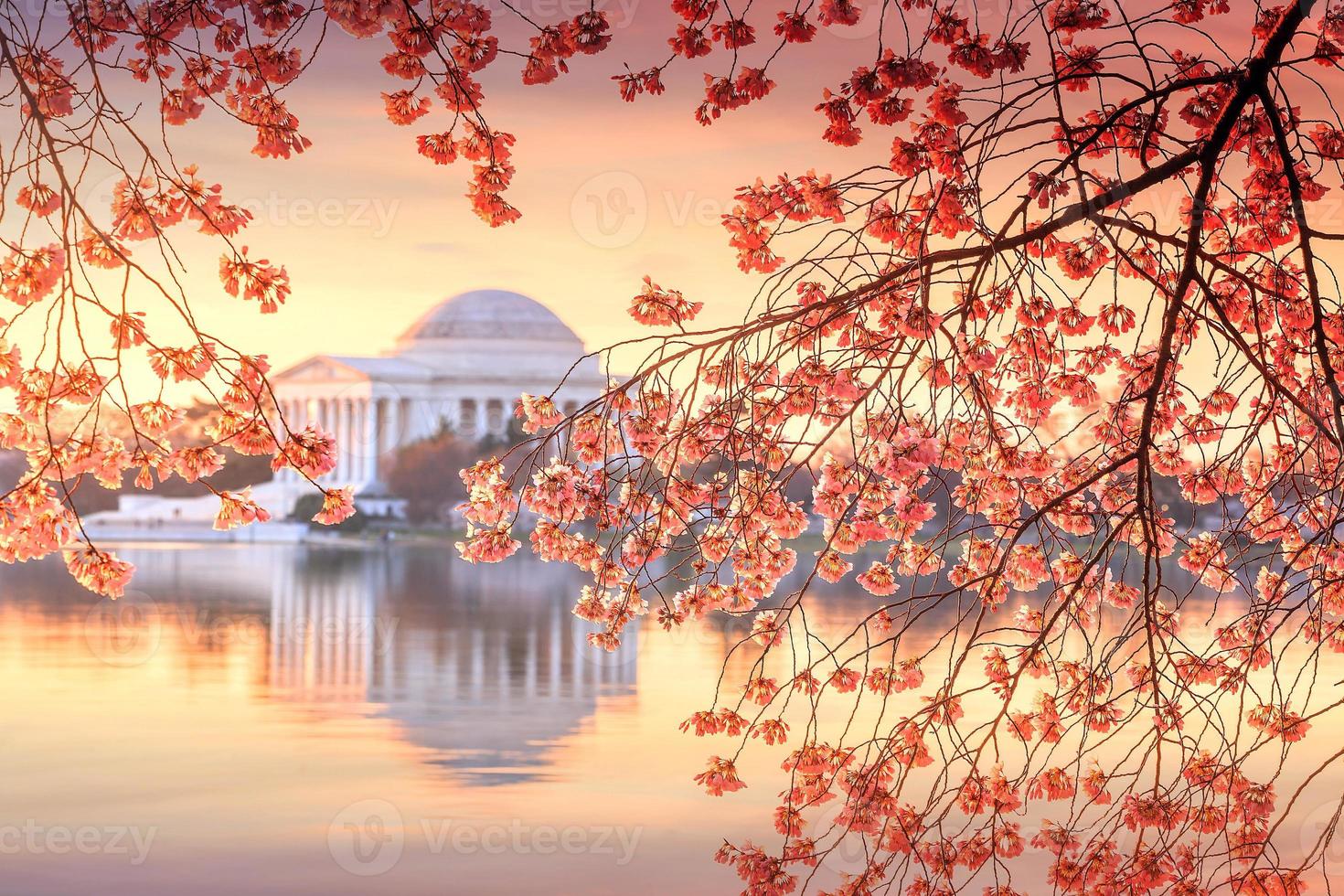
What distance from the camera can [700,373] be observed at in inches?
293

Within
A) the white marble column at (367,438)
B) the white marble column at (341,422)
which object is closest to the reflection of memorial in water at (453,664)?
the white marble column at (367,438)

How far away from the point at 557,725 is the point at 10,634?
839cm

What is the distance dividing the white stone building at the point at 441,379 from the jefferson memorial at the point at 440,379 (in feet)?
0.14

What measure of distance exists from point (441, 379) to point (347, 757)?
2845 inches

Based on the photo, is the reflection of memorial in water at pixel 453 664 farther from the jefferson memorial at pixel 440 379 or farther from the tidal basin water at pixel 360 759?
the jefferson memorial at pixel 440 379

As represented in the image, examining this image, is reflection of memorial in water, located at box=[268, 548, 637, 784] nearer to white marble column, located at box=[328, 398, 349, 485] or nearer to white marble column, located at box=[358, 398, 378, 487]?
white marble column, located at box=[358, 398, 378, 487]

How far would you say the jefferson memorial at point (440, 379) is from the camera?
263 ft

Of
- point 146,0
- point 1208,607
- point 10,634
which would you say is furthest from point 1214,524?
point 146,0

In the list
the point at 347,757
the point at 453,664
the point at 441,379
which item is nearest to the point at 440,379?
the point at 441,379

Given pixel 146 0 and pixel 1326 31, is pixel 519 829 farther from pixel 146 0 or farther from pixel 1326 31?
pixel 1326 31

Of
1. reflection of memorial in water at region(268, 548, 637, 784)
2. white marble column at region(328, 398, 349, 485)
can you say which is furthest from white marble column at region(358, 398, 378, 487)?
reflection of memorial in water at region(268, 548, 637, 784)

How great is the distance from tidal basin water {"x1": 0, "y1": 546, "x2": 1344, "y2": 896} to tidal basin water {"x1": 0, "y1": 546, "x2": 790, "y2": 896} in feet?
0.08

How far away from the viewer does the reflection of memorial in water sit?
12.4 m

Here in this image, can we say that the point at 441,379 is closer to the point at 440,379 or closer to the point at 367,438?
the point at 440,379
